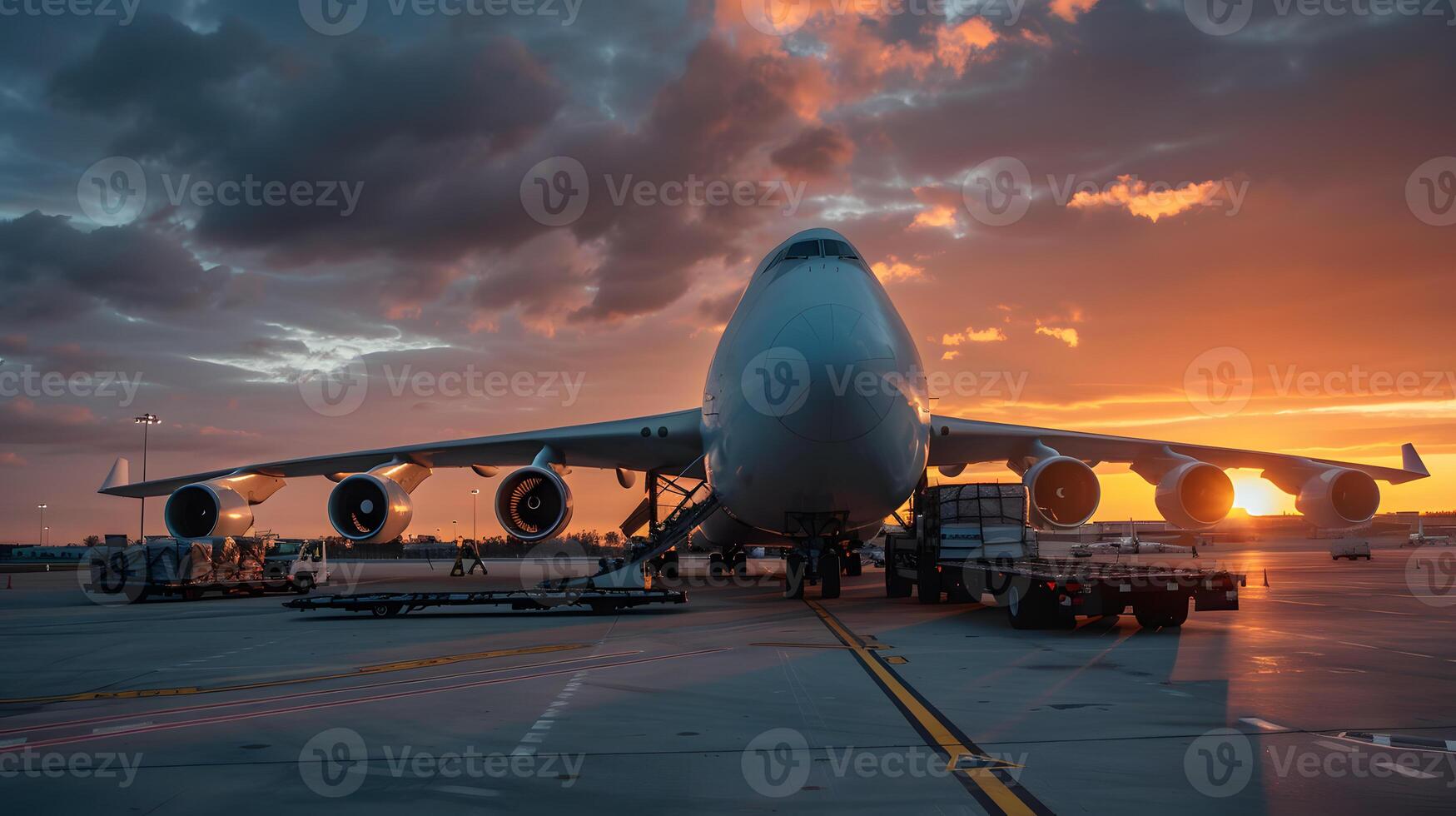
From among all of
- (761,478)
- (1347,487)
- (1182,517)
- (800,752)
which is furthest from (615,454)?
(800,752)

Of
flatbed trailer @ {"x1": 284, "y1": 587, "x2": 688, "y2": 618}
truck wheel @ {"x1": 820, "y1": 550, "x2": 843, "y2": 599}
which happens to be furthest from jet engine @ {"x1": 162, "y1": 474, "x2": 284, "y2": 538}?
truck wheel @ {"x1": 820, "y1": 550, "x2": 843, "y2": 599}

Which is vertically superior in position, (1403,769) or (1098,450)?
(1098,450)

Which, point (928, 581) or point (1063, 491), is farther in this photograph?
point (928, 581)

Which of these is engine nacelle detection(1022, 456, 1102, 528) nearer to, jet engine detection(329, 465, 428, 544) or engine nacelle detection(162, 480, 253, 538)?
jet engine detection(329, 465, 428, 544)

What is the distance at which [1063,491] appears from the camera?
64.5 ft

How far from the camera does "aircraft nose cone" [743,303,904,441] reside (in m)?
14.8

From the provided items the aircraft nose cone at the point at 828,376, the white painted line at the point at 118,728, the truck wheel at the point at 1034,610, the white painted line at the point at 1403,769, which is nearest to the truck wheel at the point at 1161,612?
the truck wheel at the point at 1034,610

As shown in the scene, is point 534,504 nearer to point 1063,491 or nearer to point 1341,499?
point 1063,491

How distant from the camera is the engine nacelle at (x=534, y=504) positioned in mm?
20828

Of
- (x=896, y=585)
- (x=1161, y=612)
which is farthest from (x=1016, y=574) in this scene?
(x=896, y=585)

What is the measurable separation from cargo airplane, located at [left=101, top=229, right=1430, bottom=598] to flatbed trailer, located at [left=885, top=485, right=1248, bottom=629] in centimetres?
95

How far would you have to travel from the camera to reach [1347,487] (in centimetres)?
2095

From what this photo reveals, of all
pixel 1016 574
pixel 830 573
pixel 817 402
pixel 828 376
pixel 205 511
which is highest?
pixel 828 376

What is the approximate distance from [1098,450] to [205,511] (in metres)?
20.2
